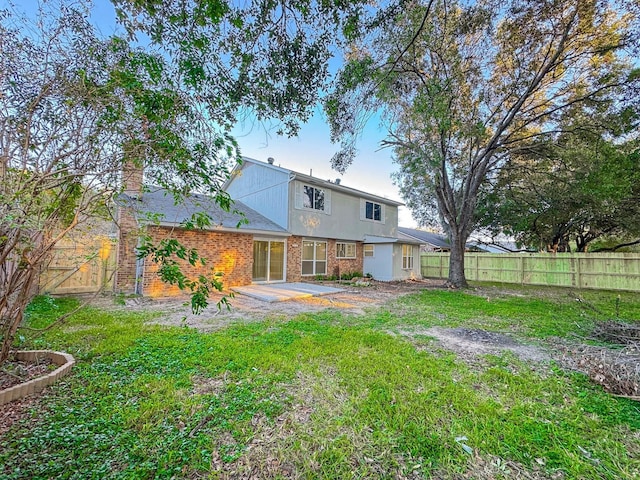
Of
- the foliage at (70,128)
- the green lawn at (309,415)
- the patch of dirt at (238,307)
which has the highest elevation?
the foliage at (70,128)

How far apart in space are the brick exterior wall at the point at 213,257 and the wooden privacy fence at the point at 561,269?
45.9 ft

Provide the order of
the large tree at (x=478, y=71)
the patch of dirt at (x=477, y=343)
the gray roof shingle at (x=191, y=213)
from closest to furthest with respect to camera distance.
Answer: the patch of dirt at (x=477, y=343) < the large tree at (x=478, y=71) < the gray roof shingle at (x=191, y=213)

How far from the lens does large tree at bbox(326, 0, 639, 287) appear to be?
6277 millimetres

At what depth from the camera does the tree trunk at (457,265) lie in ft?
42.0

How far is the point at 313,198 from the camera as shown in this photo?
13258 mm

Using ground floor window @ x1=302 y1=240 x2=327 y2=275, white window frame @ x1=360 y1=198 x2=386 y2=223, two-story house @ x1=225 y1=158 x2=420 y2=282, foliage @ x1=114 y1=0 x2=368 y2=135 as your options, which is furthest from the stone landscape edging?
white window frame @ x1=360 y1=198 x2=386 y2=223

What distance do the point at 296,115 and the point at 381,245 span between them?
11755 millimetres

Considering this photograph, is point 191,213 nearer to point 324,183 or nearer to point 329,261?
point 324,183

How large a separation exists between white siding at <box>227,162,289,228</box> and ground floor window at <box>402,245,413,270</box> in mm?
7653

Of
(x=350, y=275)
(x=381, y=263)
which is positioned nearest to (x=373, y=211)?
(x=381, y=263)

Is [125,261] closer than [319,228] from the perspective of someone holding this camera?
Yes

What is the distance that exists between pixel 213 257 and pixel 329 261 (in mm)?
6210

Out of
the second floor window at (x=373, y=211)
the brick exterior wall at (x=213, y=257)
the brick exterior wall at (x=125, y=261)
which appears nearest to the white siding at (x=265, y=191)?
the brick exterior wall at (x=213, y=257)

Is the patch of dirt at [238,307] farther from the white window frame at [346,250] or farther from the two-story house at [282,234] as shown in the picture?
the white window frame at [346,250]
